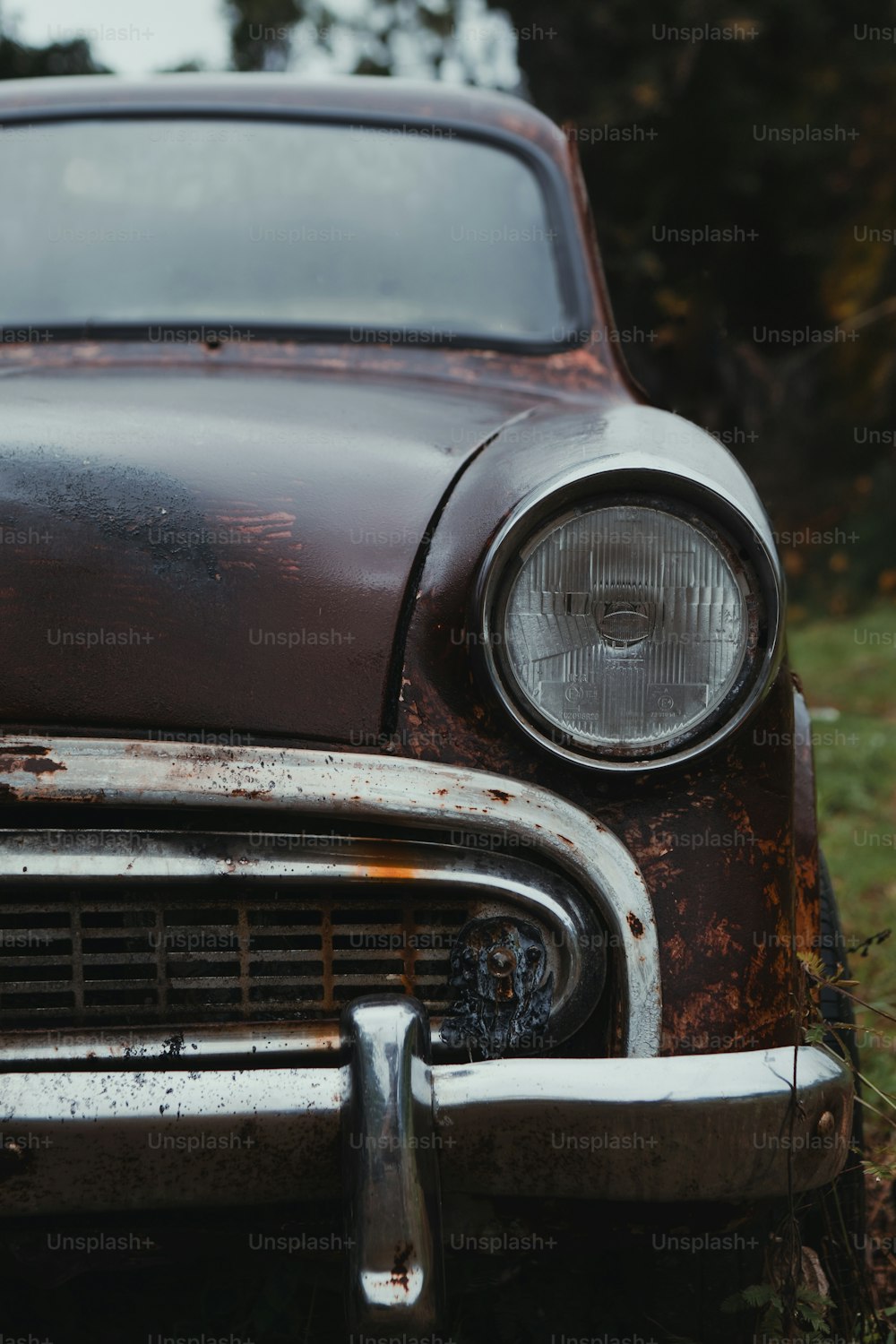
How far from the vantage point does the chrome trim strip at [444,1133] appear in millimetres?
1174

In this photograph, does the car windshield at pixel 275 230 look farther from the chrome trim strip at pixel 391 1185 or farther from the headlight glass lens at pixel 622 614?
the chrome trim strip at pixel 391 1185

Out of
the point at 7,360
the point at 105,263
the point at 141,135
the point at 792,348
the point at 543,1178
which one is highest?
the point at 792,348

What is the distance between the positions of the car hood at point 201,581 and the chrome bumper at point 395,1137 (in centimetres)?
34

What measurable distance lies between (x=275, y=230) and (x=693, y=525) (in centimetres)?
134

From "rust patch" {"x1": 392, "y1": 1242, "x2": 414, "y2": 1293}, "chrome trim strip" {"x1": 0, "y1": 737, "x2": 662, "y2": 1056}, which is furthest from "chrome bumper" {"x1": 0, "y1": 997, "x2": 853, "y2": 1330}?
"chrome trim strip" {"x1": 0, "y1": 737, "x2": 662, "y2": 1056}

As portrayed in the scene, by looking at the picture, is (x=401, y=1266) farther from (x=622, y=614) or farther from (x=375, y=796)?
(x=622, y=614)

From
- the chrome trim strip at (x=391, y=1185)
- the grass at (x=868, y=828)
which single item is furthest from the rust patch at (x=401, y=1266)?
the grass at (x=868, y=828)

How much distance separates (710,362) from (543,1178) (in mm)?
1895

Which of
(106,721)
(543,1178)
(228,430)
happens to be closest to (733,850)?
(543,1178)

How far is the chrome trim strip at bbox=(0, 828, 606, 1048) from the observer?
4.06 ft

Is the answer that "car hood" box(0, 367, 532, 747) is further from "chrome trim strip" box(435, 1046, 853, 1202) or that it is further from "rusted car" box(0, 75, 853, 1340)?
"chrome trim strip" box(435, 1046, 853, 1202)

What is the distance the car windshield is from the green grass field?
1346mm

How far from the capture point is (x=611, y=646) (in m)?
1.29

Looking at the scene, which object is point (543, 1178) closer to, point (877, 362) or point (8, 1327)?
point (8, 1327)
